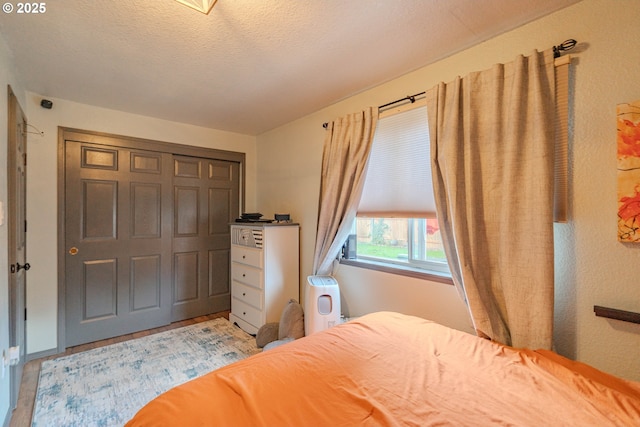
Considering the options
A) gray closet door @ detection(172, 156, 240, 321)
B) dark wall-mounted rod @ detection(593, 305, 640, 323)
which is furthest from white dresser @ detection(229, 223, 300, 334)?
dark wall-mounted rod @ detection(593, 305, 640, 323)

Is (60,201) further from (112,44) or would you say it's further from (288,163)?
(288,163)

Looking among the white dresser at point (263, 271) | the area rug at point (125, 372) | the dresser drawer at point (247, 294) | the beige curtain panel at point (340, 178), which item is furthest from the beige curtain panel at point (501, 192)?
the area rug at point (125, 372)

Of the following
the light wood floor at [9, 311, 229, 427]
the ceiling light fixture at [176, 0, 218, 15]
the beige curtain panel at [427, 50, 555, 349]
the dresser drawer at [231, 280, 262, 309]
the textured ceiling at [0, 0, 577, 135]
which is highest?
the textured ceiling at [0, 0, 577, 135]

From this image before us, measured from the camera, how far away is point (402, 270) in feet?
7.16

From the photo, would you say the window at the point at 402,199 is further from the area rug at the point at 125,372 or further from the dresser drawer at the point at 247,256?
the area rug at the point at 125,372

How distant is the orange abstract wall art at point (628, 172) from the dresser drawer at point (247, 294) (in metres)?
2.70

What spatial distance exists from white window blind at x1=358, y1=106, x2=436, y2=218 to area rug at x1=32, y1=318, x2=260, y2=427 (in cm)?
185

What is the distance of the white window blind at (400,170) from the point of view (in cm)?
203

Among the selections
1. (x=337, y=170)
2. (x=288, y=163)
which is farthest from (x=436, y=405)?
(x=288, y=163)

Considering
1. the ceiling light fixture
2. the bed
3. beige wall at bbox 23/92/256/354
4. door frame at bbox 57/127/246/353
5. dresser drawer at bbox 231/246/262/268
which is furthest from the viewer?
dresser drawer at bbox 231/246/262/268

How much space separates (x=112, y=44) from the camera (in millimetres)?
1782

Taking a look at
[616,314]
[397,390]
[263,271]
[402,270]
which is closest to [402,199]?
[402,270]

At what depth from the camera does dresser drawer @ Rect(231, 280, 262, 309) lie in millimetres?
2870

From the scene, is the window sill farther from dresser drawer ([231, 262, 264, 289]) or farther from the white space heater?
dresser drawer ([231, 262, 264, 289])
